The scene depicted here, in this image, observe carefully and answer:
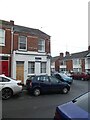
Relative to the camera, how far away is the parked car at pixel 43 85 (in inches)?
607

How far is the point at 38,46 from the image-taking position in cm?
2417

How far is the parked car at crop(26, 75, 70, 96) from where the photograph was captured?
50.5ft

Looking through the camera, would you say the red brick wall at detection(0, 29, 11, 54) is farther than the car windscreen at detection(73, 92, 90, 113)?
Yes

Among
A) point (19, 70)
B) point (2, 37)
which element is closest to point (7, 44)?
point (2, 37)

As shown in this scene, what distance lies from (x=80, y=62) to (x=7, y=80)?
40.7 meters

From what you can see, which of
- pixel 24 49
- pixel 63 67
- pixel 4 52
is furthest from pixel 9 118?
pixel 63 67

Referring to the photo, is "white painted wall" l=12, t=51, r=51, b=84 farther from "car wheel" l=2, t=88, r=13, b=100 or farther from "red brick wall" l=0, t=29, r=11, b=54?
"car wheel" l=2, t=88, r=13, b=100

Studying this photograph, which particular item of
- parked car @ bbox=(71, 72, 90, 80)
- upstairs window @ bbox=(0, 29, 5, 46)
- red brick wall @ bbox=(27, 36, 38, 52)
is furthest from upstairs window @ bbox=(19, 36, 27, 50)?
parked car @ bbox=(71, 72, 90, 80)

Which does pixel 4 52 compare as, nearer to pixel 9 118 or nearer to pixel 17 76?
pixel 17 76

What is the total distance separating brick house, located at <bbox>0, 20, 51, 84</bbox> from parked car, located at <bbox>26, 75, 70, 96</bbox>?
597 cm

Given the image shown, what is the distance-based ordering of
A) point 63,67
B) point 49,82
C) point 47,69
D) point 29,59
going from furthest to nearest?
1. point 63,67
2. point 47,69
3. point 29,59
4. point 49,82

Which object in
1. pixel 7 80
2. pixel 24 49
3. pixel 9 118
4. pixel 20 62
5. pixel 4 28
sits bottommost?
pixel 9 118

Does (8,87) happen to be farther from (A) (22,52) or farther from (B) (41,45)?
(B) (41,45)

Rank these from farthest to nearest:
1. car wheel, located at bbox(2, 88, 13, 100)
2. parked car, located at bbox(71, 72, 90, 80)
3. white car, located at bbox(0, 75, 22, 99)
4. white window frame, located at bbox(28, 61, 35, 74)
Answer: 1. parked car, located at bbox(71, 72, 90, 80)
2. white window frame, located at bbox(28, 61, 35, 74)
3. white car, located at bbox(0, 75, 22, 99)
4. car wheel, located at bbox(2, 88, 13, 100)
